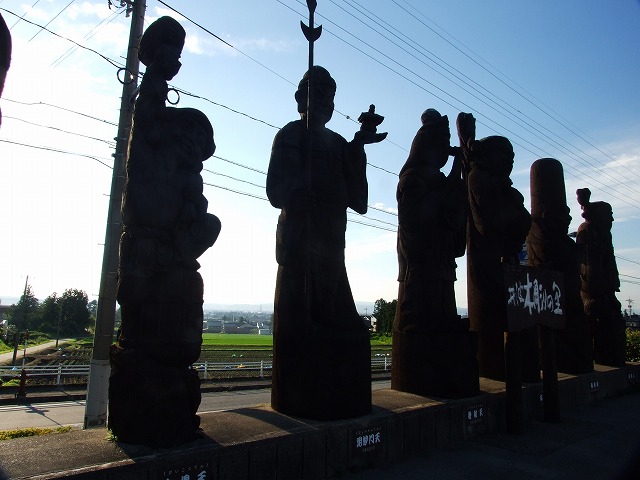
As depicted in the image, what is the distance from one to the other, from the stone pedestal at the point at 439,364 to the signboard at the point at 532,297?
64 cm

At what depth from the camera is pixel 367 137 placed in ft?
18.6

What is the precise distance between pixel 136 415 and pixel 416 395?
3.81m

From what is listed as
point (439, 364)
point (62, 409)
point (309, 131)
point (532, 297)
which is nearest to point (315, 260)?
point (309, 131)

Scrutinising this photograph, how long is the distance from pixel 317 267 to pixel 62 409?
28.9 feet

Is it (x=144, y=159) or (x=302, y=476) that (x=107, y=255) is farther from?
(x=302, y=476)

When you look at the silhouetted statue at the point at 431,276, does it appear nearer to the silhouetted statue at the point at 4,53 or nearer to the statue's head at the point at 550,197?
the statue's head at the point at 550,197

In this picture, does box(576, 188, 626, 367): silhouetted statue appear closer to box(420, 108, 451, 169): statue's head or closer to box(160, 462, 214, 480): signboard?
box(420, 108, 451, 169): statue's head

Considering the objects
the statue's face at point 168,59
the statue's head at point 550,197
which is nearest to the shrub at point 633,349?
the statue's head at point 550,197

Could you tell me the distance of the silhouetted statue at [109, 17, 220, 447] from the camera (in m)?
3.65

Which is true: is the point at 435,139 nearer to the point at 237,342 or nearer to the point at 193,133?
the point at 193,133

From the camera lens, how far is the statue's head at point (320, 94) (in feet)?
18.5

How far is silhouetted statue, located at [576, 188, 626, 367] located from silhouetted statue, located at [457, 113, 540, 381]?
396 centimetres

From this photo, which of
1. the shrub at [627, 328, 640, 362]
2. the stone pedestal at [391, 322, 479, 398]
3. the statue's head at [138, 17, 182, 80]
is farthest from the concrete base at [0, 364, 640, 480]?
the shrub at [627, 328, 640, 362]

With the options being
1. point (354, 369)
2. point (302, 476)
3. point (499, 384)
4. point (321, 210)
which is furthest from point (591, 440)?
point (321, 210)
